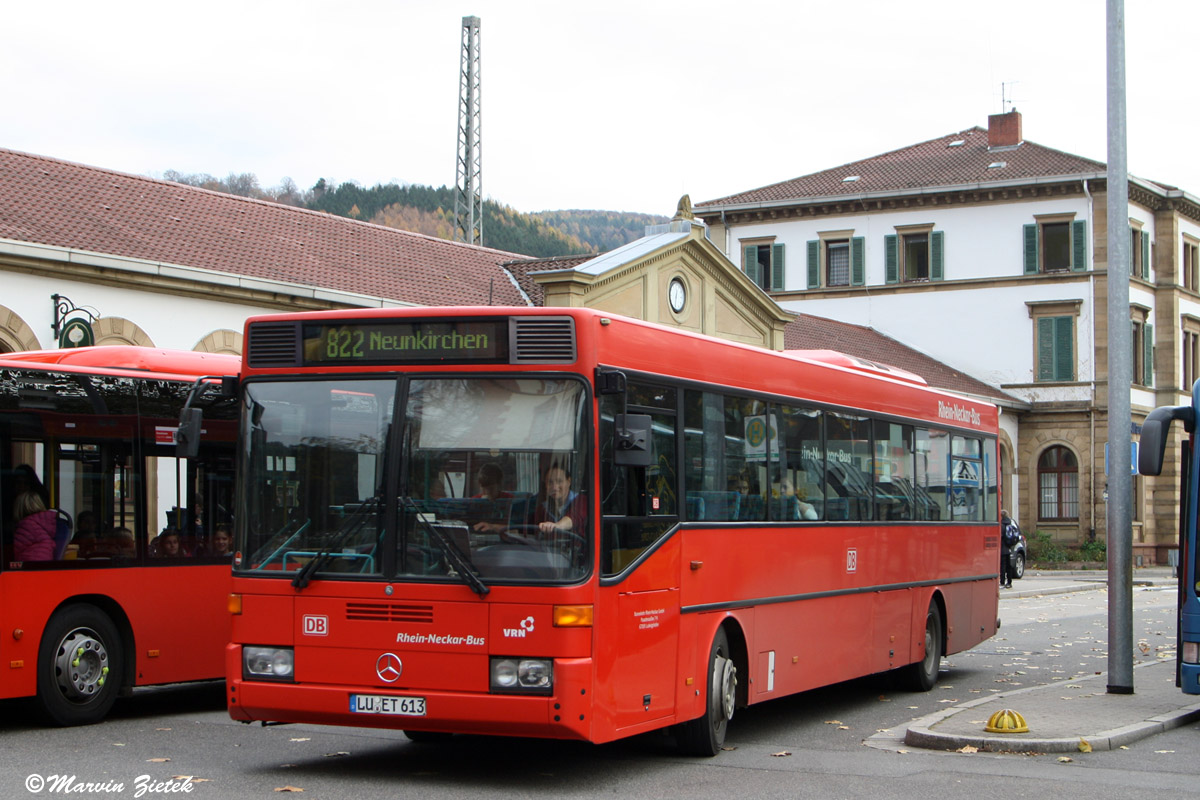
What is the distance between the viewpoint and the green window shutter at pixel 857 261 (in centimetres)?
5909

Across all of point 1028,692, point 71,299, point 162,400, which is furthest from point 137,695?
point 71,299

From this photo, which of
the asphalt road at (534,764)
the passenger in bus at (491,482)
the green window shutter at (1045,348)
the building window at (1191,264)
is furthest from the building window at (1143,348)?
the passenger in bus at (491,482)

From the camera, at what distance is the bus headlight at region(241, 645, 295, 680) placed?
8.96 m

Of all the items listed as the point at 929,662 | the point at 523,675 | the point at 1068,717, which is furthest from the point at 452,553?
the point at 929,662

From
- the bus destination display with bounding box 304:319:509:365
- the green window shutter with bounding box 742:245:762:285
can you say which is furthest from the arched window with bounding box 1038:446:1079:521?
the bus destination display with bounding box 304:319:509:365

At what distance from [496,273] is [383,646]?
101 ft

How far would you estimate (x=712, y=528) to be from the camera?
10.2m

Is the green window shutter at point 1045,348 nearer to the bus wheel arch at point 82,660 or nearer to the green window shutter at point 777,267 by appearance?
the green window shutter at point 777,267

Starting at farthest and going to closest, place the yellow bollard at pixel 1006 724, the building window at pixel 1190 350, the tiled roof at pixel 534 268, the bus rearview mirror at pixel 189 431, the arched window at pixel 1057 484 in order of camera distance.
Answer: the building window at pixel 1190 350 → the arched window at pixel 1057 484 → the tiled roof at pixel 534 268 → the yellow bollard at pixel 1006 724 → the bus rearview mirror at pixel 189 431

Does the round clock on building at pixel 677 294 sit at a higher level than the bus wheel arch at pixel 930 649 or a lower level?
higher

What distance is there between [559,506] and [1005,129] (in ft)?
182

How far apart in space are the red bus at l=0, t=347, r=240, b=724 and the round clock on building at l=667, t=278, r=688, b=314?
98.4 feet

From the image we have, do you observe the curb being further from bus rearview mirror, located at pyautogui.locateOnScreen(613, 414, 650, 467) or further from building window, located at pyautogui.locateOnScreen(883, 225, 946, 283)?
building window, located at pyautogui.locateOnScreen(883, 225, 946, 283)

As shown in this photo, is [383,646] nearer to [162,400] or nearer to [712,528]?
[712,528]
